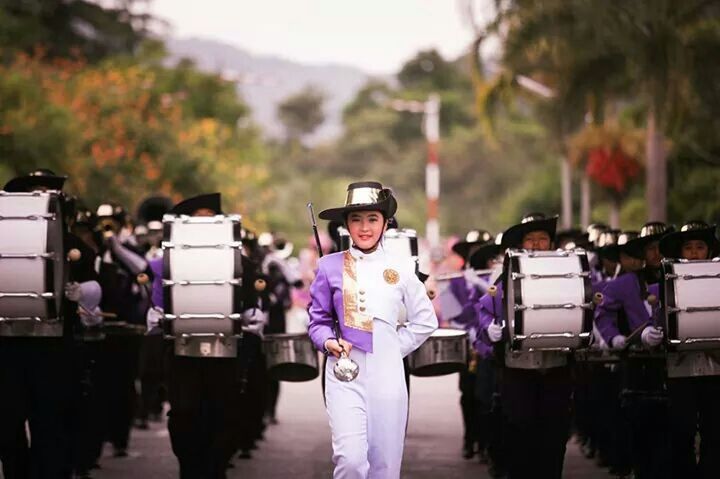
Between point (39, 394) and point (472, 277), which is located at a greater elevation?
point (472, 277)

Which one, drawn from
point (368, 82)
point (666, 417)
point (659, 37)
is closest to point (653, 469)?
point (666, 417)

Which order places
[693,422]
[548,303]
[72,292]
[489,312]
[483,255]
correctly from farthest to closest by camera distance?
1. [483,255]
2. [489,312]
3. [72,292]
4. [693,422]
5. [548,303]

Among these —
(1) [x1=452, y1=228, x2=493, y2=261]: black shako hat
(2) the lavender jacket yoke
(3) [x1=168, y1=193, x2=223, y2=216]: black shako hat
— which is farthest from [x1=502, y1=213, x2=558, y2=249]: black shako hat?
(1) [x1=452, y1=228, x2=493, y2=261]: black shako hat

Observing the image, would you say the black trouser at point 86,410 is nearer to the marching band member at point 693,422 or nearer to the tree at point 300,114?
the marching band member at point 693,422

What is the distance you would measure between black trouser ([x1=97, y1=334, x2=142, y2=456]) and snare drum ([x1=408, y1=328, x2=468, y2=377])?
329 centimetres

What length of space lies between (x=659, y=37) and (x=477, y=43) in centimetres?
524

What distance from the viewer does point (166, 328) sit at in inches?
476

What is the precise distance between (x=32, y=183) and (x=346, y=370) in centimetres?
412

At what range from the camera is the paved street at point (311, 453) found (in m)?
15.5

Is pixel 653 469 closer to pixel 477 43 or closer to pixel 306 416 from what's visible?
pixel 306 416

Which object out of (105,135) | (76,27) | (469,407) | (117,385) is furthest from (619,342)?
(76,27)

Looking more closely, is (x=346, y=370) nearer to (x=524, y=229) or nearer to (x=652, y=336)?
(x=652, y=336)

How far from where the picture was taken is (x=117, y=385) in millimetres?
16297

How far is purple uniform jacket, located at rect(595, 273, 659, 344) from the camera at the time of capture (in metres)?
13.1
